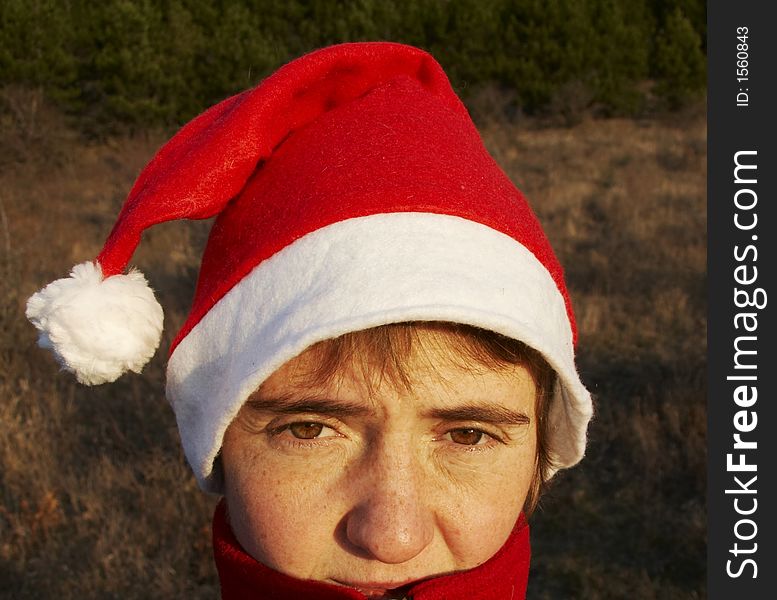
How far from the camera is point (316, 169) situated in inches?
39.8

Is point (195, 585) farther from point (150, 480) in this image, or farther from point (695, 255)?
point (695, 255)

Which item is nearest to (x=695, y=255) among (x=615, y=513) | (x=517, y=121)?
(x=615, y=513)

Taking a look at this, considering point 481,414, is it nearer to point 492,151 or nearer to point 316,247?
point 316,247

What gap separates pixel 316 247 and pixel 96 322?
1.13ft

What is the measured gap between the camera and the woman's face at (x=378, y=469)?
3.04ft

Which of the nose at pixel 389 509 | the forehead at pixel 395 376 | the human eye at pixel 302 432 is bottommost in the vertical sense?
the nose at pixel 389 509

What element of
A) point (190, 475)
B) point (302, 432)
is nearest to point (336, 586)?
point (302, 432)

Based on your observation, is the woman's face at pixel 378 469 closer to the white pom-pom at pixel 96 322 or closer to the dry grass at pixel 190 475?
the white pom-pom at pixel 96 322

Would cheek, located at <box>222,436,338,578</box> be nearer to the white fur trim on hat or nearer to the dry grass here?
the white fur trim on hat

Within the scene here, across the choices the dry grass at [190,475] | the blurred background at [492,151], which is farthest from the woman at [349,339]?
the dry grass at [190,475]

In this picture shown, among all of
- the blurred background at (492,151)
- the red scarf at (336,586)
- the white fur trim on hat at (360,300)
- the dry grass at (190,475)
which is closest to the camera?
the white fur trim on hat at (360,300)

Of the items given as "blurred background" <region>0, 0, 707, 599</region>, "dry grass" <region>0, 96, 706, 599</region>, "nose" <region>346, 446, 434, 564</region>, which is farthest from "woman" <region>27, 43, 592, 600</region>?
"dry grass" <region>0, 96, 706, 599</region>

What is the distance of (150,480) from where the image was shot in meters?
3.44

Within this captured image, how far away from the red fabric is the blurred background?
1.63 feet
